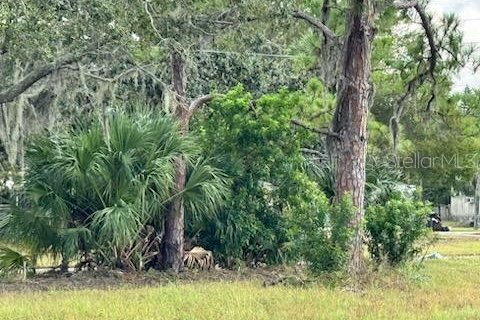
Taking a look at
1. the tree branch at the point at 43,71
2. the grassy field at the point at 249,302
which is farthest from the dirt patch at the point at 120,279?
the tree branch at the point at 43,71

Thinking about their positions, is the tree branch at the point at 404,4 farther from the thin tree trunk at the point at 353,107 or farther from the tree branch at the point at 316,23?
the tree branch at the point at 316,23

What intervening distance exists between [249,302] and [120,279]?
13.7 ft

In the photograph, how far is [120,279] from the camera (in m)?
13.7

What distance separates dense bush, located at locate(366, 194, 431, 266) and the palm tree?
3.03 m

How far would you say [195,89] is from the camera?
82.1 feet

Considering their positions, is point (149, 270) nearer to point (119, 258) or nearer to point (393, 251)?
point (119, 258)

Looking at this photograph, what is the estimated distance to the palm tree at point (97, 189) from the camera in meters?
13.9

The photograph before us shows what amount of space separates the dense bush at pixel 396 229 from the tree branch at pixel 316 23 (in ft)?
11.7

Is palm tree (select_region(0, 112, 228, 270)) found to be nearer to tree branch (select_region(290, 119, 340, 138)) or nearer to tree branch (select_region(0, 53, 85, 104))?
tree branch (select_region(0, 53, 85, 104))

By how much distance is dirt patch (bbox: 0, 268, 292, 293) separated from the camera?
1284 centimetres

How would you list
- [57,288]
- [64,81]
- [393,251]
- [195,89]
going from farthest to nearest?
1. [195,89]
2. [64,81]
3. [393,251]
4. [57,288]

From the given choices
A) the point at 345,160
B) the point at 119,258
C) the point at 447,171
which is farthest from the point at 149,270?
the point at 447,171

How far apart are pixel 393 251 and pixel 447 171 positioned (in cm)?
2909

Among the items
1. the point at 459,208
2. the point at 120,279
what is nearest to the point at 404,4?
the point at 120,279
